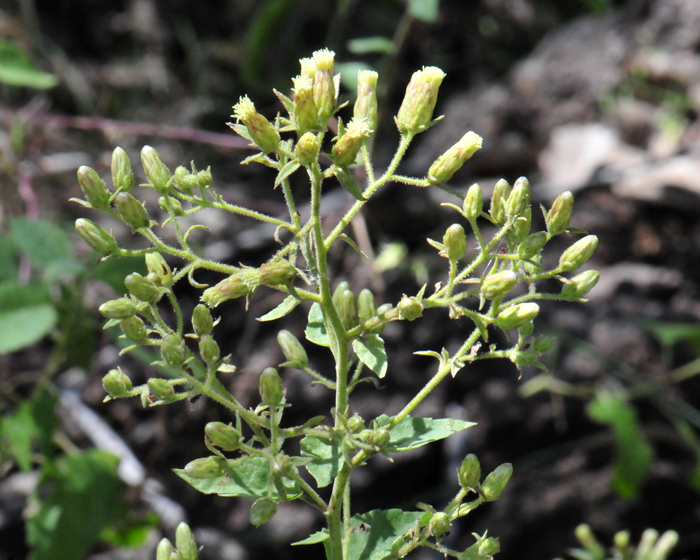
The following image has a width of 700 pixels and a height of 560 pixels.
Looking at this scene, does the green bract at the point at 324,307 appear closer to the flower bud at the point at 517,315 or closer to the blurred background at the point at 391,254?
the flower bud at the point at 517,315

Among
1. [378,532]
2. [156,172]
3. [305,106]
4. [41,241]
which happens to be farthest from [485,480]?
[41,241]

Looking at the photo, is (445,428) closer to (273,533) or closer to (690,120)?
(273,533)

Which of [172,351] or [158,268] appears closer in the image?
[172,351]

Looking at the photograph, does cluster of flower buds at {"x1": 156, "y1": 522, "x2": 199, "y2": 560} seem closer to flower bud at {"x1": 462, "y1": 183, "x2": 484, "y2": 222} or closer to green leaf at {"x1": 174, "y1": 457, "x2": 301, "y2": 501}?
green leaf at {"x1": 174, "y1": 457, "x2": 301, "y2": 501}

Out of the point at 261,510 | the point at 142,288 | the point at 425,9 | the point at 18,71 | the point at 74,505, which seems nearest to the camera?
the point at 261,510

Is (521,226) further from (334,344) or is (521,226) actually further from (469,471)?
(469,471)

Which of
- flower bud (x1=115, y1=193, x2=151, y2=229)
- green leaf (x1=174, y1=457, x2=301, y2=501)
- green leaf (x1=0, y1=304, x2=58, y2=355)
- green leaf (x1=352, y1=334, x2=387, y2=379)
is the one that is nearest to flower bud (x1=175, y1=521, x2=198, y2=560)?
green leaf (x1=174, y1=457, x2=301, y2=501)
